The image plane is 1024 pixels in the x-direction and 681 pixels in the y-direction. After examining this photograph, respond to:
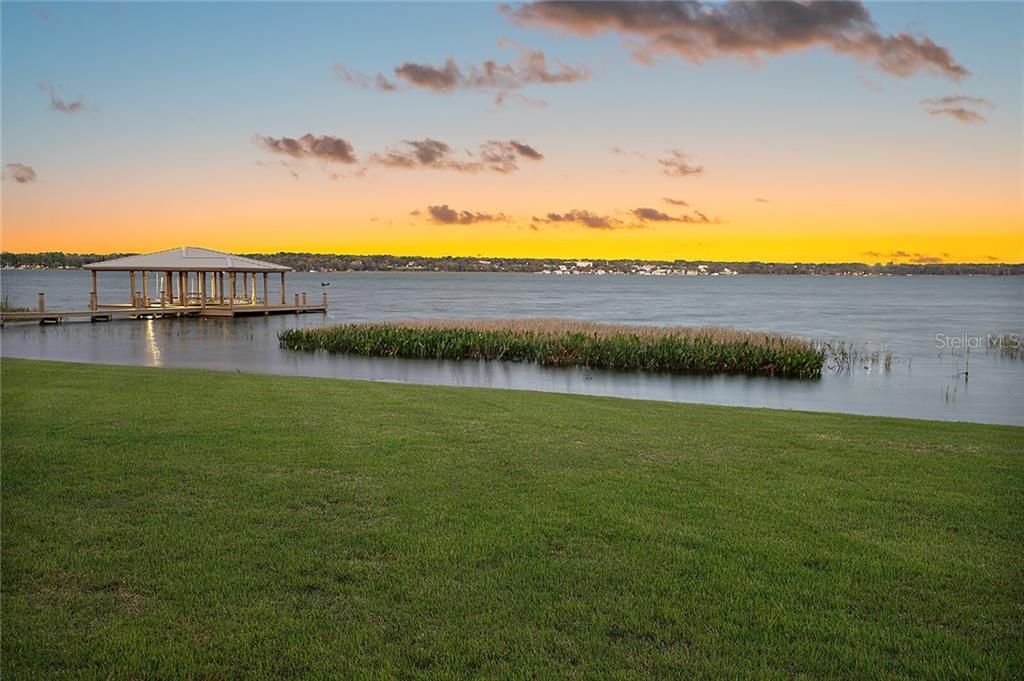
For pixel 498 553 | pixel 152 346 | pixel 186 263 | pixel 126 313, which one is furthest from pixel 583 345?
pixel 126 313

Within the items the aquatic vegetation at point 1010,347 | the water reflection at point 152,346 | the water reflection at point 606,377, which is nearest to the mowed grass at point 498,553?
the water reflection at point 606,377

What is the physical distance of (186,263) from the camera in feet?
145

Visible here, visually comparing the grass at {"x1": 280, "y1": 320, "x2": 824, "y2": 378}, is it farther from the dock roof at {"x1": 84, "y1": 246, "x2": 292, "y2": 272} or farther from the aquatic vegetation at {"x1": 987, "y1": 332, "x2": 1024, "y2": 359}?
the dock roof at {"x1": 84, "y1": 246, "x2": 292, "y2": 272}

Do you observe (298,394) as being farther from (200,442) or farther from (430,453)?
(430,453)

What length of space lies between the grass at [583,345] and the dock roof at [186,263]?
13723 millimetres

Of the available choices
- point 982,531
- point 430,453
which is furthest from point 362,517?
point 982,531

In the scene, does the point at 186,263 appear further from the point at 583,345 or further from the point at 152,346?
the point at 583,345

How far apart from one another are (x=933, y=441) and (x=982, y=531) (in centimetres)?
400

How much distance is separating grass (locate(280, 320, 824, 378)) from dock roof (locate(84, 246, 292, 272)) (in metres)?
13.7

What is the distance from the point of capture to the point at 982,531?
20.0 feet

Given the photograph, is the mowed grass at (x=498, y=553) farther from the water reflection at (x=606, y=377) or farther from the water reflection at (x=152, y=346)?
the water reflection at (x=152, y=346)

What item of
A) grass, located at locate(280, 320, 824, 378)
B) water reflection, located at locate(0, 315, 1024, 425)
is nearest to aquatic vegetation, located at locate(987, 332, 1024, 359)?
water reflection, located at locate(0, 315, 1024, 425)

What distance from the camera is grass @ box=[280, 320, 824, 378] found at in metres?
24.8

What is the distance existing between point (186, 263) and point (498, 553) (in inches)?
1679
